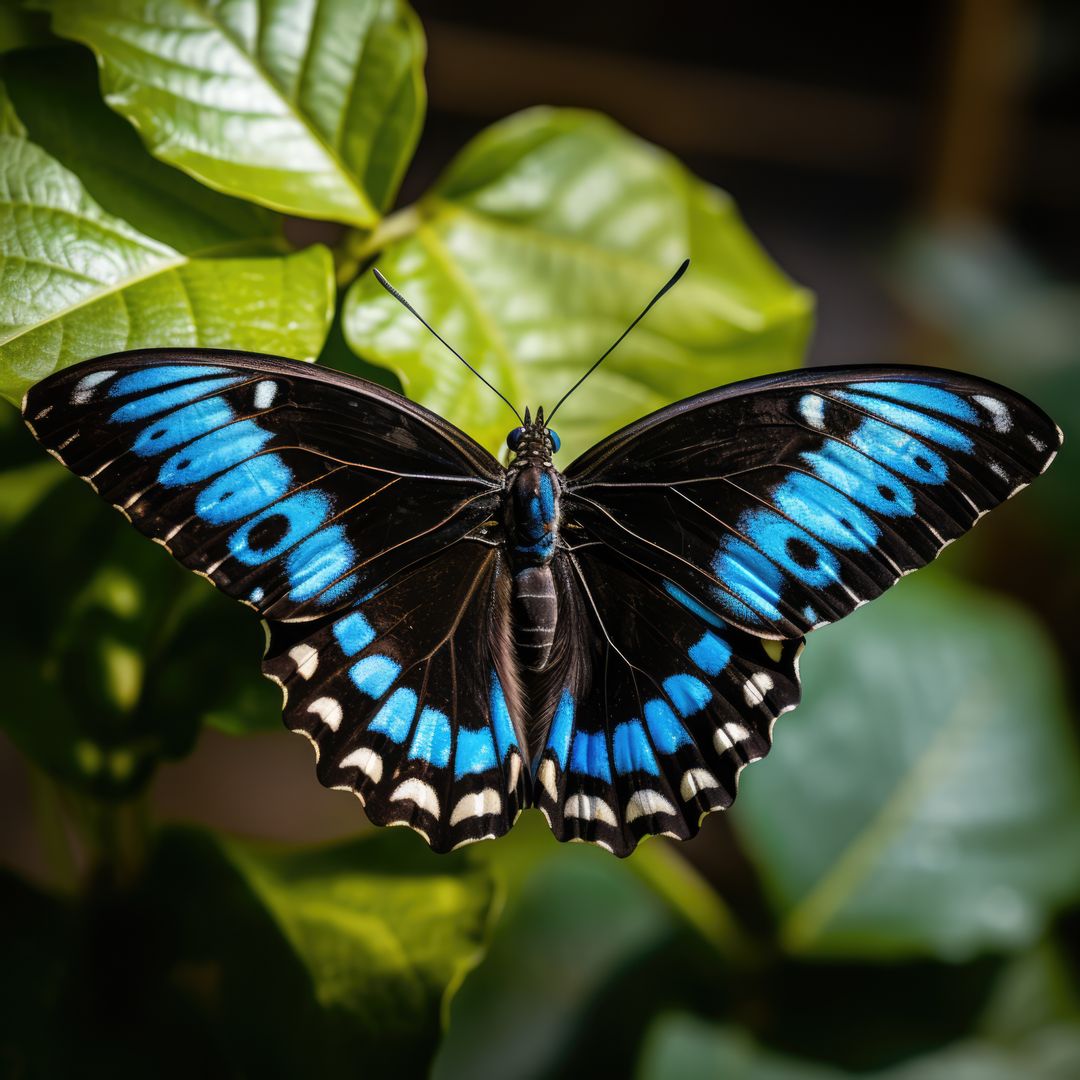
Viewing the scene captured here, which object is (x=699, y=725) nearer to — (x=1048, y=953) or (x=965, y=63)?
(x=1048, y=953)

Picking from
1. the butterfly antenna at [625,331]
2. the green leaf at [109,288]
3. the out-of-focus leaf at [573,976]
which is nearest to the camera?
the green leaf at [109,288]

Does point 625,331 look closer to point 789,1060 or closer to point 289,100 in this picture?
point 289,100

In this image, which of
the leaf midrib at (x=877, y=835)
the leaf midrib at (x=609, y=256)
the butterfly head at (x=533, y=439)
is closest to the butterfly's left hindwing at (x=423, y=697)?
the butterfly head at (x=533, y=439)

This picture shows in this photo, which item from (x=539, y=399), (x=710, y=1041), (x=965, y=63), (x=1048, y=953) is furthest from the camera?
(x=965, y=63)

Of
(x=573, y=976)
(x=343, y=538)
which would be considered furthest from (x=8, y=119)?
(x=573, y=976)

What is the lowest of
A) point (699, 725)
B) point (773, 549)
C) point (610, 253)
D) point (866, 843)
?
point (866, 843)

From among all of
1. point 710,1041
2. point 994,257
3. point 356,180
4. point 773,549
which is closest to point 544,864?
point 710,1041

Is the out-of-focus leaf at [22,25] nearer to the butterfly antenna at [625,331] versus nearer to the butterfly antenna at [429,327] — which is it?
the butterfly antenna at [429,327]
